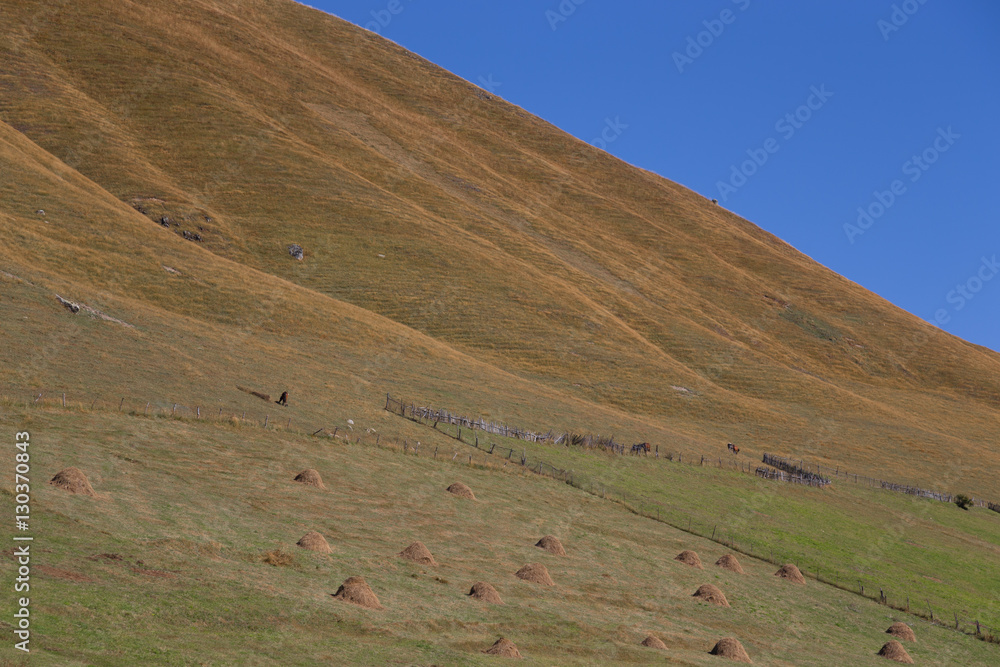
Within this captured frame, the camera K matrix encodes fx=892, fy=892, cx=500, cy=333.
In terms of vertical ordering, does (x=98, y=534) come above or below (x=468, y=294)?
below

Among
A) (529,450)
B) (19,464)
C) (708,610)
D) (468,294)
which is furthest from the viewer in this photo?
(468,294)

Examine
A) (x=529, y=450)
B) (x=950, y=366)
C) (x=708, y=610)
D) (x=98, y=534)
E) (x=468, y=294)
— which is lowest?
(x=98, y=534)

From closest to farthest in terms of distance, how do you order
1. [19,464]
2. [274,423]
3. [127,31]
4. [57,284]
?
[19,464]
[274,423]
[57,284]
[127,31]

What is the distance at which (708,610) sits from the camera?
3812 cm

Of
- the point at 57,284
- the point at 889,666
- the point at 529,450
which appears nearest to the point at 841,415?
the point at 529,450

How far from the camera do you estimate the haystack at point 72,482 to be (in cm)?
2952

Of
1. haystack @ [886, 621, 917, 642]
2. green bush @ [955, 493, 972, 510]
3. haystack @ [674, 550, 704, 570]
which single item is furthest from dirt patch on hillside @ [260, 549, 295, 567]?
green bush @ [955, 493, 972, 510]

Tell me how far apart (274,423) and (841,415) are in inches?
3268

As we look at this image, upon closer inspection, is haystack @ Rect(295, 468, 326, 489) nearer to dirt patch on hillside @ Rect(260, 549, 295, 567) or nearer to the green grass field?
the green grass field

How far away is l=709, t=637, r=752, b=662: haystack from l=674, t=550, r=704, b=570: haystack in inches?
505

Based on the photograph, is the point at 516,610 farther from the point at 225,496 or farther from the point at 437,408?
the point at 437,408

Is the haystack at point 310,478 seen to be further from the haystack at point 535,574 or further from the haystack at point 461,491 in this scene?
the haystack at point 535,574

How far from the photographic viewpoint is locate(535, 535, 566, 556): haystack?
40.8 m

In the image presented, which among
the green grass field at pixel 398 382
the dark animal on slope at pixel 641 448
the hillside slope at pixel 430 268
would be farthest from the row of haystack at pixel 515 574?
the dark animal on slope at pixel 641 448
